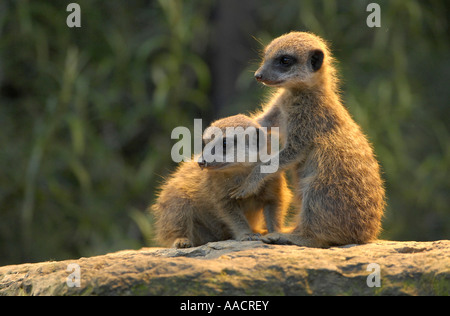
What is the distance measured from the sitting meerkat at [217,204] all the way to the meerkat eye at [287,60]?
35 cm

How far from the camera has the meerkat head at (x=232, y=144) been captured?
134 inches

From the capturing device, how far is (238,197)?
3445mm

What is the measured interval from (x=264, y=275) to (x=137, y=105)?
354 cm

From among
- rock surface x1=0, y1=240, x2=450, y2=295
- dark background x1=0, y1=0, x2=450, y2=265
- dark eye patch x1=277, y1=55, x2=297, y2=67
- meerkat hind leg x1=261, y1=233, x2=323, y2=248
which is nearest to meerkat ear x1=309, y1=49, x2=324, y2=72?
dark eye patch x1=277, y1=55, x2=297, y2=67

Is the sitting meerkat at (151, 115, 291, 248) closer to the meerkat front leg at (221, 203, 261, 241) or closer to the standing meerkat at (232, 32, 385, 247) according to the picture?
the meerkat front leg at (221, 203, 261, 241)

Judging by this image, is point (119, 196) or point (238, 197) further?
point (119, 196)

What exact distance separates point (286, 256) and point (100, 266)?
2.65 feet

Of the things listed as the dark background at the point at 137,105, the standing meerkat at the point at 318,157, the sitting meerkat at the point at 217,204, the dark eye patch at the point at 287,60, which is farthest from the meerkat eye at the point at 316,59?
the dark background at the point at 137,105

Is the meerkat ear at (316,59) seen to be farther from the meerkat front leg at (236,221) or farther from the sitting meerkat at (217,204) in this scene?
the meerkat front leg at (236,221)

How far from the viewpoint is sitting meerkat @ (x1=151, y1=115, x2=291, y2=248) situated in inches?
137

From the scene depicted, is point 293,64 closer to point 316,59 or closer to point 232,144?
point 316,59

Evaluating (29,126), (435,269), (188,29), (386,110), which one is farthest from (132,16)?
(435,269)

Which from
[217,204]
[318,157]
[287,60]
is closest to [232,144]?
[217,204]

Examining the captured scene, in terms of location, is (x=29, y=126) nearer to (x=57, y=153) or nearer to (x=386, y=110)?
(x=57, y=153)
